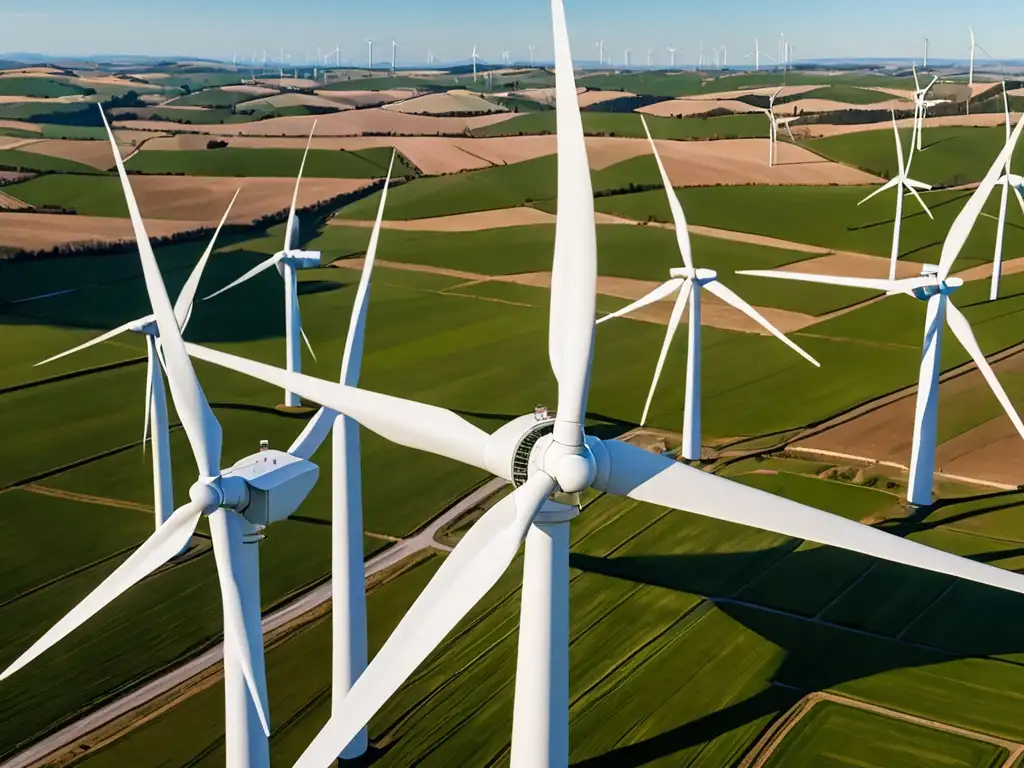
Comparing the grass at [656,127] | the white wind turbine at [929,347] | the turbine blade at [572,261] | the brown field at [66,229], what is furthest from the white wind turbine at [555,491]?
the grass at [656,127]

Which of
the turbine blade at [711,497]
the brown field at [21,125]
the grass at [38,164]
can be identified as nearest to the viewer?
the turbine blade at [711,497]

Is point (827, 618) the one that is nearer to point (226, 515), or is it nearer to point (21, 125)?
point (226, 515)

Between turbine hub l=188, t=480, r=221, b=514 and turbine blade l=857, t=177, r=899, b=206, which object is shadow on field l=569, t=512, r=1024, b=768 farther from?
turbine blade l=857, t=177, r=899, b=206

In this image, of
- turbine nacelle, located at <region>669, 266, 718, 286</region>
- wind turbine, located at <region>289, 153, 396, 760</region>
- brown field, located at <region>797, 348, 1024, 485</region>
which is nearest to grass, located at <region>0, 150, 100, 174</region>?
turbine nacelle, located at <region>669, 266, 718, 286</region>

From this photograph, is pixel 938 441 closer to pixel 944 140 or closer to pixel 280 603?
pixel 280 603

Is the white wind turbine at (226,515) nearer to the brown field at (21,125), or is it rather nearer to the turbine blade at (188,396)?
the turbine blade at (188,396)

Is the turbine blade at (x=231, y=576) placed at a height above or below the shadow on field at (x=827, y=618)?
above
